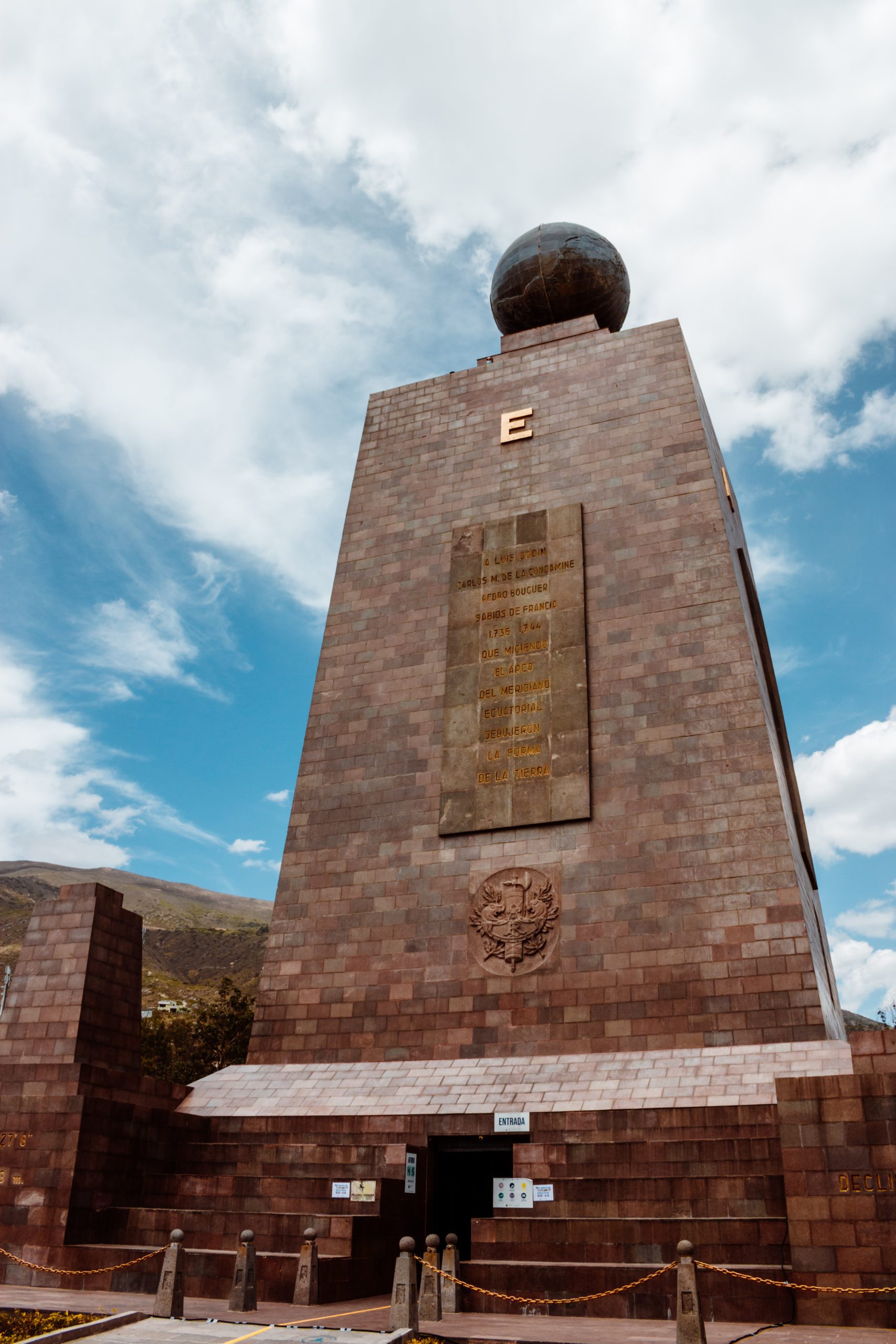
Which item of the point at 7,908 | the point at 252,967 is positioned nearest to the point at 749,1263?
the point at 252,967

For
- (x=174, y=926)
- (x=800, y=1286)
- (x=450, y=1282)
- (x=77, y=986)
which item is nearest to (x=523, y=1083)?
(x=450, y=1282)

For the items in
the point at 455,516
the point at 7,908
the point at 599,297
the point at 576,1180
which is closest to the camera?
the point at 576,1180

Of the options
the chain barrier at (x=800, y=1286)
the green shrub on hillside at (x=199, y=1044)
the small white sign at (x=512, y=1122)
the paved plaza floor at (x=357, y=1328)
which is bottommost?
the paved plaza floor at (x=357, y=1328)

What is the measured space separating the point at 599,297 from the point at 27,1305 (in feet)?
66.7

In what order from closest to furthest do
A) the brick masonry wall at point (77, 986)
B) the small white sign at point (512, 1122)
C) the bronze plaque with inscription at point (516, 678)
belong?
the small white sign at point (512, 1122)
the brick masonry wall at point (77, 986)
the bronze plaque with inscription at point (516, 678)

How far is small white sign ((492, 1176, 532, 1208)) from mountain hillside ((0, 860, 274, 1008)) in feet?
151

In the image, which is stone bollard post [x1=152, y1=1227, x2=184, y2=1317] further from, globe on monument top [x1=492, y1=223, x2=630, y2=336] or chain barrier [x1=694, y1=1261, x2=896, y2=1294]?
globe on monument top [x1=492, y1=223, x2=630, y2=336]

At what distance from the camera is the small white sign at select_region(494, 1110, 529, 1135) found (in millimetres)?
13039

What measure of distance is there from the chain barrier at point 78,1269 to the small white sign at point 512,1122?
13.8 feet

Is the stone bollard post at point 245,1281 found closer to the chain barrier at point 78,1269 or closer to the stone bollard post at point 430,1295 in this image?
the stone bollard post at point 430,1295

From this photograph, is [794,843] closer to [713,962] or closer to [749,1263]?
[713,962]

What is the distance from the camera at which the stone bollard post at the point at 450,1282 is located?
9844mm

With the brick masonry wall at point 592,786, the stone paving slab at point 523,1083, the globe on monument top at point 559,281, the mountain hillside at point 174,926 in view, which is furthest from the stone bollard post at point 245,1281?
the mountain hillside at point 174,926

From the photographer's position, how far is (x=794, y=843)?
53.7 feet
